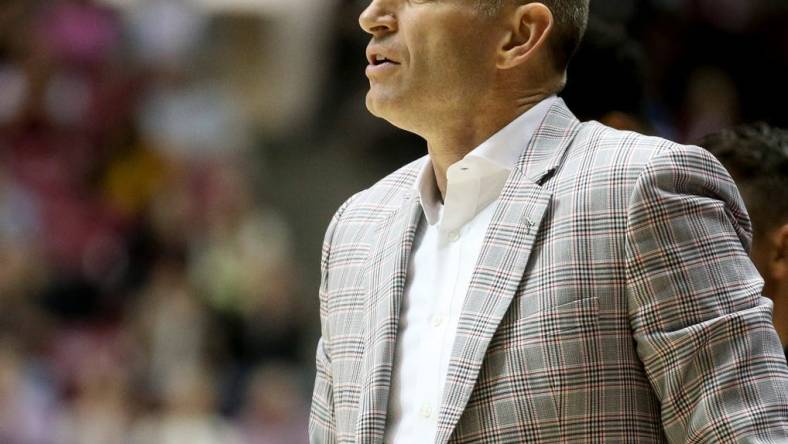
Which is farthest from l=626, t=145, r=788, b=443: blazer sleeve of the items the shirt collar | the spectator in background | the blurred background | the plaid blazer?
the blurred background

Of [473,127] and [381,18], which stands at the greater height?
[381,18]

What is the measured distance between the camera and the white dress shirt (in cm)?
190

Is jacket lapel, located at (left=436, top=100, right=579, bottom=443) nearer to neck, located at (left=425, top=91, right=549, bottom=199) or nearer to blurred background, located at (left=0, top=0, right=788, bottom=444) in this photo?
neck, located at (left=425, top=91, right=549, bottom=199)

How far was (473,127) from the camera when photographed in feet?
6.76

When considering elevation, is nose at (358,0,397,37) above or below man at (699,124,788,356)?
above

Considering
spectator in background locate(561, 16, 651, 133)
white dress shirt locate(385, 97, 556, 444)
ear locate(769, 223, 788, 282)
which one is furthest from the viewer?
spectator in background locate(561, 16, 651, 133)

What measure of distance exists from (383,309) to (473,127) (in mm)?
333

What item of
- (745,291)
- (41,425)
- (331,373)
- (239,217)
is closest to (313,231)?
(239,217)

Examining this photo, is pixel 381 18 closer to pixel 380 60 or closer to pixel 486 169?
pixel 380 60

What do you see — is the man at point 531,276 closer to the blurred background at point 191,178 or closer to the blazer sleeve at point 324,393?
the blazer sleeve at point 324,393

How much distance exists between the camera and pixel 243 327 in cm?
650

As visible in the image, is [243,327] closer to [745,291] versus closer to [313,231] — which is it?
[313,231]

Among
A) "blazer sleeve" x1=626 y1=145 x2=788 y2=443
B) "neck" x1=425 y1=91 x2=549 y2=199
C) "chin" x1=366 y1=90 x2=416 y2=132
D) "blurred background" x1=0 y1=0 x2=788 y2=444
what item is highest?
"chin" x1=366 y1=90 x2=416 y2=132

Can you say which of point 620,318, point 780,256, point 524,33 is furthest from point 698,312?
point 780,256
